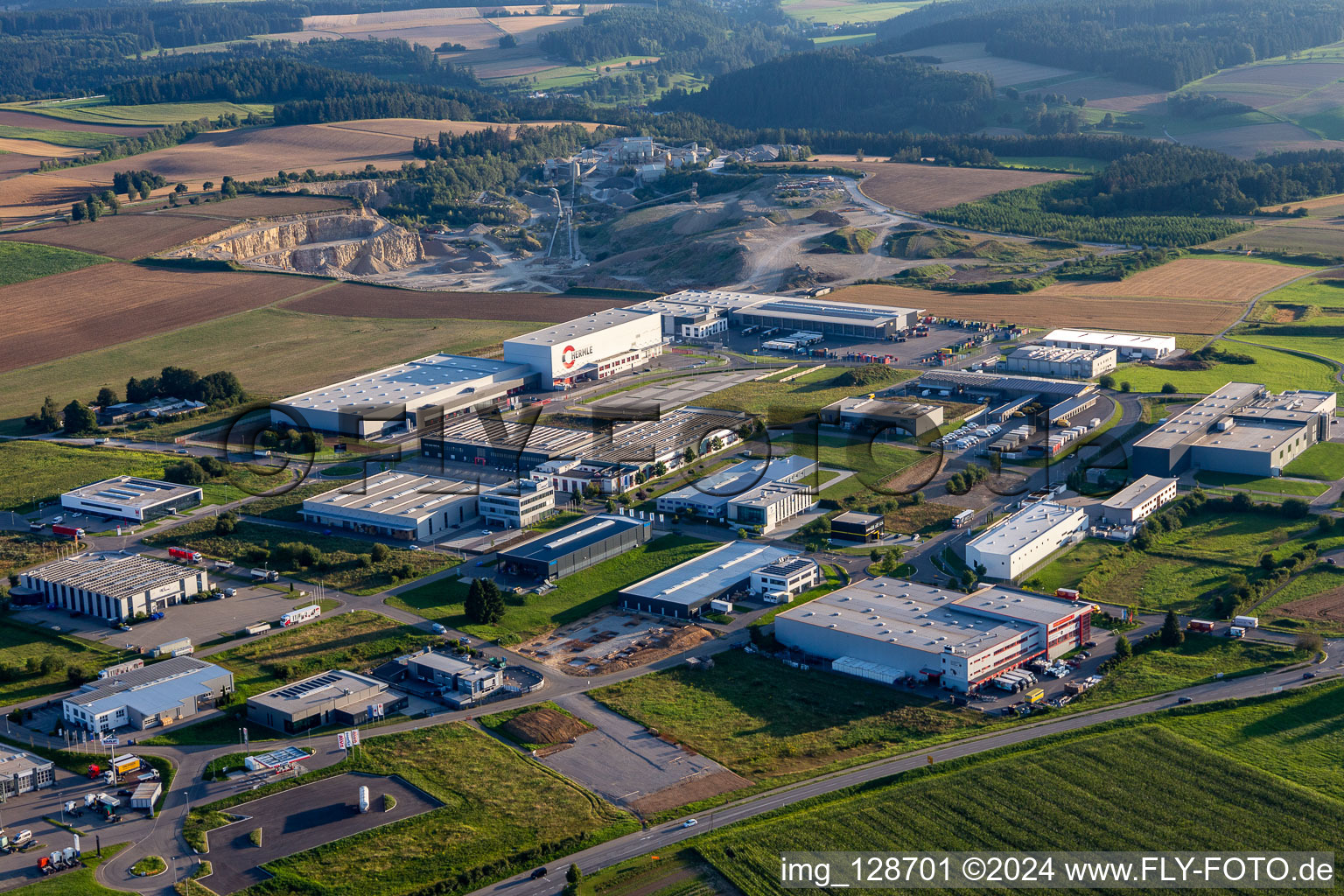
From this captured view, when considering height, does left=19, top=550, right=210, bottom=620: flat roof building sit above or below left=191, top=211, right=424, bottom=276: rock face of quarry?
below

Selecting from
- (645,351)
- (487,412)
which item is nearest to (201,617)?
(487,412)

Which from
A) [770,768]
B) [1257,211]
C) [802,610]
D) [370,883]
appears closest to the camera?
[370,883]

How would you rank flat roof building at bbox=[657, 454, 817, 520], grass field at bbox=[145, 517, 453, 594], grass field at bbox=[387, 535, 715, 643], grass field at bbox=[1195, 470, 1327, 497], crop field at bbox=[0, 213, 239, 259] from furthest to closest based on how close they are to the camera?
crop field at bbox=[0, 213, 239, 259], grass field at bbox=[1195, 470, 1327, 497], flat roof building at bbox=[657, 454, 817, 520], grass field at bbox=[145, 517, 453, 594], grass field at bbox=[387, 535, 715, 643]

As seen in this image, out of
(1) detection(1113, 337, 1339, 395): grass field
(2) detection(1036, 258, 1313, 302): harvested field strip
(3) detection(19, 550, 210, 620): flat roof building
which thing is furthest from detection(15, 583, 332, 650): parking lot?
(2) detection(1036, 258, 1313, 302): harvested field strip

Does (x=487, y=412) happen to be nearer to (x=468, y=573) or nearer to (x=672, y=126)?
(x=468, y=573)

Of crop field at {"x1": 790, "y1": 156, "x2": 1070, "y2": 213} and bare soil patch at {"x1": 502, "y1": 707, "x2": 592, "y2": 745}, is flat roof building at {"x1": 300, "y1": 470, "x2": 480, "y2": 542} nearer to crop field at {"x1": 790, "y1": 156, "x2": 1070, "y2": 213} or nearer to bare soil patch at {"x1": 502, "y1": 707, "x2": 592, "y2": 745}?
bare soil patch at {"x1": 502, "y1": 707, "x2": 592, "y2": 745}

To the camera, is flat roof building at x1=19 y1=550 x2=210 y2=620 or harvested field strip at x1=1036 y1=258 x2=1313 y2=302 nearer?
flat roof building at x1=19 y1=550 x2=210 y2=620

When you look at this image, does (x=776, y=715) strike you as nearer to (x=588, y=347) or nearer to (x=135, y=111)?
(x=588, y=347)
